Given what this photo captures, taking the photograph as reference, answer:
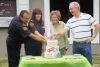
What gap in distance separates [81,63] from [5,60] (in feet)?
19.0

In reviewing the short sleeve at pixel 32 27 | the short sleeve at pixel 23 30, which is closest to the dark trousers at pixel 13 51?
the short sleeve at pixel 23 30

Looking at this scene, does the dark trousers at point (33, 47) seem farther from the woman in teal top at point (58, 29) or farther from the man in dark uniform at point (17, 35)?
the woman in teal top at point (58, 29)

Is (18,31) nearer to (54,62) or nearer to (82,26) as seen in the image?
(82,26)

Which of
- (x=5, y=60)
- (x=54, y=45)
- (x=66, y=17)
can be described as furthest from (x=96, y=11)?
(x=54, y=45)

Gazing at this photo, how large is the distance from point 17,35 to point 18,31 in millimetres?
127

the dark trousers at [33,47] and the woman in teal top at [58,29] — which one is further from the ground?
the woman in teal top at [58,29]

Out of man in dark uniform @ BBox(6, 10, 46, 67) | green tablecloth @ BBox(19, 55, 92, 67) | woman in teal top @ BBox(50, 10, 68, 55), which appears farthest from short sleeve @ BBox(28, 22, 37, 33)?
green tablecloth @ BBox(19, 55, 92, 67)

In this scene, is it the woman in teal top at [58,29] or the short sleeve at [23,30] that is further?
the short sleeve at [23,30]

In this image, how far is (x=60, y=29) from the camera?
859 cm

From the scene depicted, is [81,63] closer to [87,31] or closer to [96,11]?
[87,31]

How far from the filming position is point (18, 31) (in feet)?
29.5

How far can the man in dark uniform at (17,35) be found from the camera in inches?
349

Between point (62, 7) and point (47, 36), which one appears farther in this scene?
point (62, 7)

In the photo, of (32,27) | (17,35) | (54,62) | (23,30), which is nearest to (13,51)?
(17,35)
